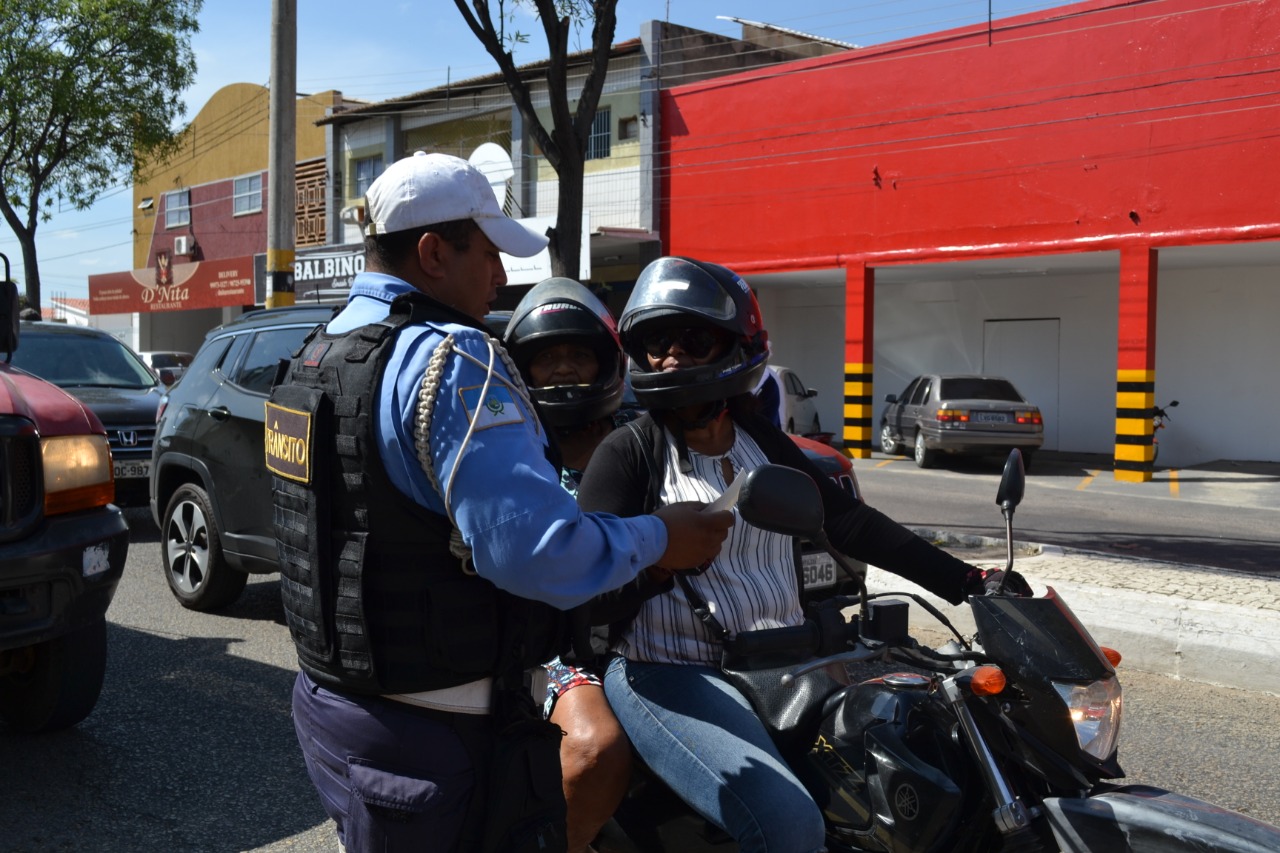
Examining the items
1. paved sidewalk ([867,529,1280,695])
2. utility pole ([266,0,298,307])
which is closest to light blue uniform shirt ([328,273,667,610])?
paved sidewalk ([867,529,1280,695])

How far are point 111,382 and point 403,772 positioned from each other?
33.3 feet

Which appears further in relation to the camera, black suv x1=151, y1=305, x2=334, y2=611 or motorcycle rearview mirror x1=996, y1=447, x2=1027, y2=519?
black suv x1=151, y1=305, x2=334, y2=611

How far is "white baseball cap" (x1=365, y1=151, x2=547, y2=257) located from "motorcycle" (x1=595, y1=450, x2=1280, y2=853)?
2.20 feet

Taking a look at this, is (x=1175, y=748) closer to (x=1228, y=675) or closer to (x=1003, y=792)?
(x=1228, y=675)

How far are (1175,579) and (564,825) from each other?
6571 mm

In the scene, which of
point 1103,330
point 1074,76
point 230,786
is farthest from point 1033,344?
point 230,786

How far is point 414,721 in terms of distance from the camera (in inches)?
78.7

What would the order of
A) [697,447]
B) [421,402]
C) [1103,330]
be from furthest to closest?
[1103,330], [697,447], [421,402]

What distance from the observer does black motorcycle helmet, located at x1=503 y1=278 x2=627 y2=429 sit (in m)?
4.18

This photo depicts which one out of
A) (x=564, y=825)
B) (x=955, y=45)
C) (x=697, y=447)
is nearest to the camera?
(x=564, y=825)

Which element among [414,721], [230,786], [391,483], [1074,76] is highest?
[1074,76]

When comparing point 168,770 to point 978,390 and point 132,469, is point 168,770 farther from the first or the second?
point 978,390

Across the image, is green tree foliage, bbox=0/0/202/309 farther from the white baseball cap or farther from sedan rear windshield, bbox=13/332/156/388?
the white baseball cap

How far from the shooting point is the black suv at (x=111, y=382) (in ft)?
32.8
